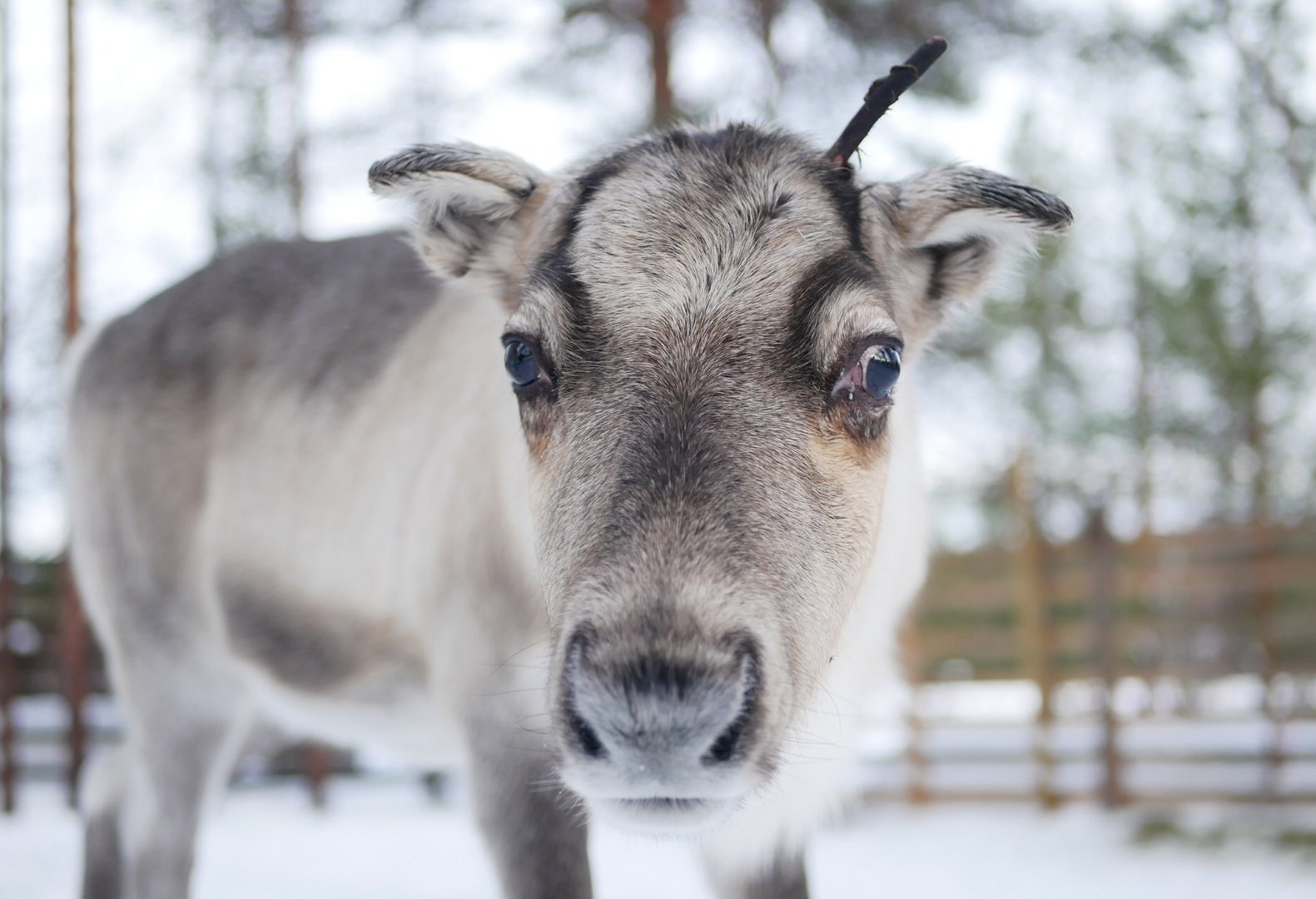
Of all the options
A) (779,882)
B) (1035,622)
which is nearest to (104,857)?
(779,882)

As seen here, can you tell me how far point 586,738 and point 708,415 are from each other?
24.8 inches

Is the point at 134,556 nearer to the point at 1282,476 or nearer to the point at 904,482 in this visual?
the point at 904,482

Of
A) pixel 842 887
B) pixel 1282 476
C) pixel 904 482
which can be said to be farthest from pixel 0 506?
pixel 1282 476

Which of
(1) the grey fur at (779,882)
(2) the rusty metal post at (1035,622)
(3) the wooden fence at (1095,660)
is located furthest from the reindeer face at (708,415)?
(2) the rusty metal post at (1035,622)

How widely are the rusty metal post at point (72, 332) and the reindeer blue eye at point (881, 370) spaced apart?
9.06 meters

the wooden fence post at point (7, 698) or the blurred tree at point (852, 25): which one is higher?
the blurred tree at point (852, 25)

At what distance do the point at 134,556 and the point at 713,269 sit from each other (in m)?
2.87

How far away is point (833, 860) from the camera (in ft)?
24.5

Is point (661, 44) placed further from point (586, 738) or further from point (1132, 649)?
point (586, 738)

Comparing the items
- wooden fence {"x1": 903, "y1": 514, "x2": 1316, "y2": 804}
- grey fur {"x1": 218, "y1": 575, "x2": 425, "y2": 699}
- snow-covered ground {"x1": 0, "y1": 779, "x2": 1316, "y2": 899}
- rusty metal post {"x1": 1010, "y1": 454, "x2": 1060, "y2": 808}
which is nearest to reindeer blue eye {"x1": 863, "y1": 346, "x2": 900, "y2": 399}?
grey fur {"x1": 218, "y1": 575, "x2": 425, "y2": 699}

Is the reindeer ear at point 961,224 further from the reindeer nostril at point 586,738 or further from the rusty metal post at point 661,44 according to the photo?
the rusty metal post at point 661,44

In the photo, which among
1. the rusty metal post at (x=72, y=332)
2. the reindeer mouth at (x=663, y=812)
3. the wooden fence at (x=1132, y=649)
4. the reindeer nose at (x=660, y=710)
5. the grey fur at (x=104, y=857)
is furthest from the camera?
the rusty metal post at (x=72, y=332)

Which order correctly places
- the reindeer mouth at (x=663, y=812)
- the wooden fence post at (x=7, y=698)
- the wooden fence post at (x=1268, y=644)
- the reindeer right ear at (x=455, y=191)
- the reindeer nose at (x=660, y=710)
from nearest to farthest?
1. the reindeer nose at (x=660, y=710)
2. the reindeer mouth at (x=663, y=812)
3. the reindeer right ear at (x=455, y=191)
4. the wooden fence post at (x=1268, y=644)
5. the wooden fence post at (x=7, y=698)

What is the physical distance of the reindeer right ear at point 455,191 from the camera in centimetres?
237
